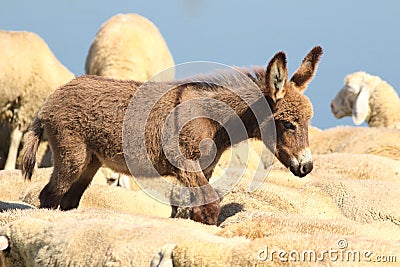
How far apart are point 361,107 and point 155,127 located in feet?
33.2

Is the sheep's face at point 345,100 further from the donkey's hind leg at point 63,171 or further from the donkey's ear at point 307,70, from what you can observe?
the donkey's hind leg at point 63,171

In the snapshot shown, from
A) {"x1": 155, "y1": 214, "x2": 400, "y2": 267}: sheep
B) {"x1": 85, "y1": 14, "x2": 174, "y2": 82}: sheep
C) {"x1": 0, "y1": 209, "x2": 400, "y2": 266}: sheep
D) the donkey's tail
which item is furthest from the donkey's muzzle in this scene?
{"x1": 85, "y1": 14, "x2": 174, "y2": 82}: sheep

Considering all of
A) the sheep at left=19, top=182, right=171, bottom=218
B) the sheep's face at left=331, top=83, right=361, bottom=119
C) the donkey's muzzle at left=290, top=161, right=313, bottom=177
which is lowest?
the sheep's face at left=331, top=83, right=361, bottom=119

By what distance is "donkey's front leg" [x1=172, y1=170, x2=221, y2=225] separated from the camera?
23.7 feet

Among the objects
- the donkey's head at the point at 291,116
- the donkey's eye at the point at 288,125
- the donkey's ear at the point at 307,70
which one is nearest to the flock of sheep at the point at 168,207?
the donkey's head at the point at 291,116

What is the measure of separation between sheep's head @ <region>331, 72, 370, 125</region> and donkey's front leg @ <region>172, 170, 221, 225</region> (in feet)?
32.8

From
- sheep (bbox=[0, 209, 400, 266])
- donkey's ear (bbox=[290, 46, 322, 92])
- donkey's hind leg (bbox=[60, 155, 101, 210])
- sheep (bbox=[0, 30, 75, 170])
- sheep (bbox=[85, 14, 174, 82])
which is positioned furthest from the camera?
sheep (bbox=[85, 14, 174, 82])

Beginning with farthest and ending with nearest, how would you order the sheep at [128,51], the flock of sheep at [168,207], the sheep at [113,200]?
the sheep at [128,51] < the sheep at [113,200] < the flock of sheep at [168,207]

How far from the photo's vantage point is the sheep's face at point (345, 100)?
685 inches

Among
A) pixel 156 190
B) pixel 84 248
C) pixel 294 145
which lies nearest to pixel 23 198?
pixel 156 190

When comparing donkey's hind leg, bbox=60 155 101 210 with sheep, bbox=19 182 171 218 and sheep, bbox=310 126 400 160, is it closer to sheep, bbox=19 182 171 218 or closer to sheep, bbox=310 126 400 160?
sheep, bbox=19 182 171 218

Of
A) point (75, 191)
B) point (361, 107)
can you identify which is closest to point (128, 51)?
point (361, 107)
